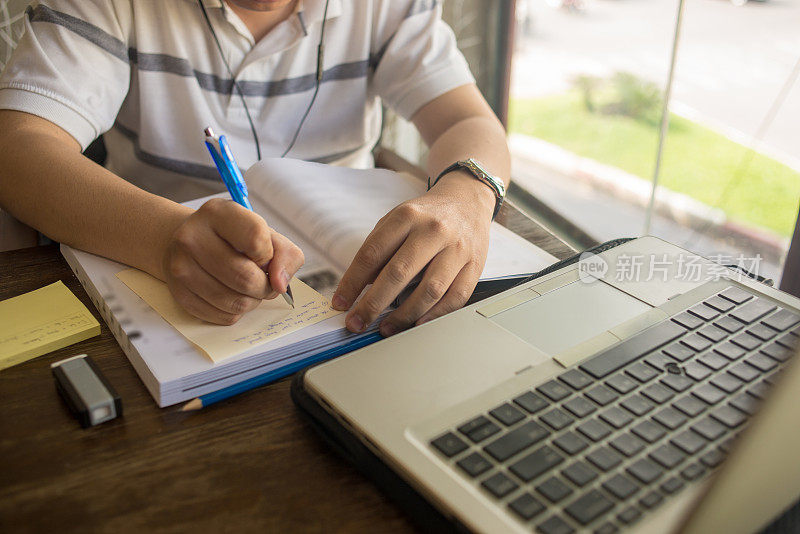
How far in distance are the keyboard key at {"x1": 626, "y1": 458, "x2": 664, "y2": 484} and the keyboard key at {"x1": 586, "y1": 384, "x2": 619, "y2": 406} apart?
6 centimetres

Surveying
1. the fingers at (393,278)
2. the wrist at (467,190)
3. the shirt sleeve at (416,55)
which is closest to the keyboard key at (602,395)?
the fingers at (393,278)

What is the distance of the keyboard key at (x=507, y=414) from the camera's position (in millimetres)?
471

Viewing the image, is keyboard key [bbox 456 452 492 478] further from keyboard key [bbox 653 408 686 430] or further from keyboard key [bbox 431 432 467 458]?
keyboard key [bbox 653 408 686 430]

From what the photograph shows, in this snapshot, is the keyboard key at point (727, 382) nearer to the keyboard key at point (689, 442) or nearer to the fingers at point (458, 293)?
the keyboard key at point (689, 442)

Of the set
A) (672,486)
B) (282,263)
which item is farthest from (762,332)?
(282,263)

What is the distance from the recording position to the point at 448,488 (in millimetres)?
422

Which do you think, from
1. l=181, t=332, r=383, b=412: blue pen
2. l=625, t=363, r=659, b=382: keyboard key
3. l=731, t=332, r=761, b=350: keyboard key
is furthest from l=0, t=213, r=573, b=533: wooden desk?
l=731, t=332, r=761, b=350: keyboard key

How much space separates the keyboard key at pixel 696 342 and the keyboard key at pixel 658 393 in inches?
2.7

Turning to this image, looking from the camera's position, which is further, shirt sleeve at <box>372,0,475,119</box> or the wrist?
shirt sleeve at <box>372,0,475,119</box>

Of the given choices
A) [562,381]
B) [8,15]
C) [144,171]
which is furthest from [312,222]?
[8,15]

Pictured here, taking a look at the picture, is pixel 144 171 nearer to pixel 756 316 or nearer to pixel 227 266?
pixel 227 266

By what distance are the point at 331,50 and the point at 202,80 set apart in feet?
0.71

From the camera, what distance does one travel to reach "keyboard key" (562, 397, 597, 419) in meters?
0.48

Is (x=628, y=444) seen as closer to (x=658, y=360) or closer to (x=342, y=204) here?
(x=658, y=360)
